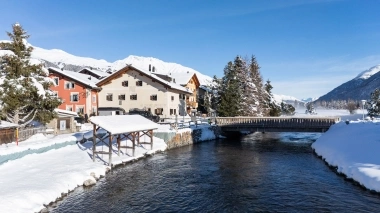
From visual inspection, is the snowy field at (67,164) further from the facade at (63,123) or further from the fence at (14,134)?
the facade at (63,123)

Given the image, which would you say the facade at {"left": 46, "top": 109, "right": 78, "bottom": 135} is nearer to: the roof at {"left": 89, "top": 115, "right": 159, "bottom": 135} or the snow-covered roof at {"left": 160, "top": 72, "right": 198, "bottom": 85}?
the roof at {"left": 89, "top": 115, "right": 159, "bottom": 135}

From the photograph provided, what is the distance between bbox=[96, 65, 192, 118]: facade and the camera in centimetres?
5562

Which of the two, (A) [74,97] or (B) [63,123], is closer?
(B) [63,123]

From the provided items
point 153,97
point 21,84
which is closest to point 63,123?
point 21,84

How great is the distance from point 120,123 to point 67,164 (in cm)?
539

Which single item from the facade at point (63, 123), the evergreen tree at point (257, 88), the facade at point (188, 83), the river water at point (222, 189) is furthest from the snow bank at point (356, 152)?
the facade at point (188, 83)

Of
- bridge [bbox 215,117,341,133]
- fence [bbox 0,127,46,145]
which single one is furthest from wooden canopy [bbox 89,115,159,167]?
bridge [bbox 215,117,341,133]

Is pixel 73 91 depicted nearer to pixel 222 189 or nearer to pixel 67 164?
pixel 67 164

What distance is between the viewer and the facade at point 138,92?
55625 millimetres

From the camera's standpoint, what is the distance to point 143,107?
56531 millimetres

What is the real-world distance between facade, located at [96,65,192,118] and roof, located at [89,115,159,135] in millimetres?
26050

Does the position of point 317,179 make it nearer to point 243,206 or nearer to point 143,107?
point 243,206

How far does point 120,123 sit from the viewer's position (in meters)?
25.0

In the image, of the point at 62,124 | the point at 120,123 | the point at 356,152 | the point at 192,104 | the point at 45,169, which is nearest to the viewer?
the point at 45,169
